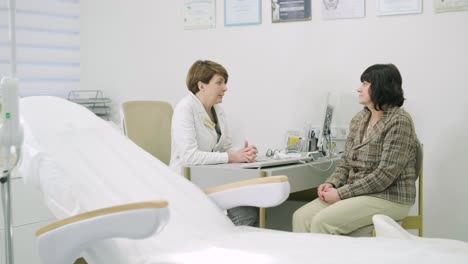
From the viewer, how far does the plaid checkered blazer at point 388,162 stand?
2900 millimetres

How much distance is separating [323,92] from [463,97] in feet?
2.71

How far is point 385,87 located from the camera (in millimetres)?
3055

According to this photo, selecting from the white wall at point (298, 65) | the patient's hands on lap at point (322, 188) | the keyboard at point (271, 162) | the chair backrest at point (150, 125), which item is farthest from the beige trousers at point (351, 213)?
the chair backrest at point (150, 125)

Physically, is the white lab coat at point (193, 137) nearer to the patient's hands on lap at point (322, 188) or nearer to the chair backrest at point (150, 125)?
the chair backrest at point (150, 125)

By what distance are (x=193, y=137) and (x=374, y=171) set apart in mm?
943

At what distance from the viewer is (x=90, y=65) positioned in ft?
15.6

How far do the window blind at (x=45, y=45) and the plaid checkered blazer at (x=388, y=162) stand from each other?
7.90 feet

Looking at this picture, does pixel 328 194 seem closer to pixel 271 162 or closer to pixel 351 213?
pixel 351 213

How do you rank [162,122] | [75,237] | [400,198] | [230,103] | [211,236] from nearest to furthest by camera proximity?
[75,237]
[211,236]
[400,198]
[162,122]
[230,103]

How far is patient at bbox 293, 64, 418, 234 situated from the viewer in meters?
2.87

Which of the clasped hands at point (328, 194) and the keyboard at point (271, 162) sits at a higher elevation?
the keyboard at point (271, 162)

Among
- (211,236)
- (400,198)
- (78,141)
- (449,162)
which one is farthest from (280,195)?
(449,162)

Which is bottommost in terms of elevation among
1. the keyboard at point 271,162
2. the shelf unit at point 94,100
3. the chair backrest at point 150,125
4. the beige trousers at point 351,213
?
the beige trousers at point 351,213

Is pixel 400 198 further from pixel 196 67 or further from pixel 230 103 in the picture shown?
pixel 230 103
